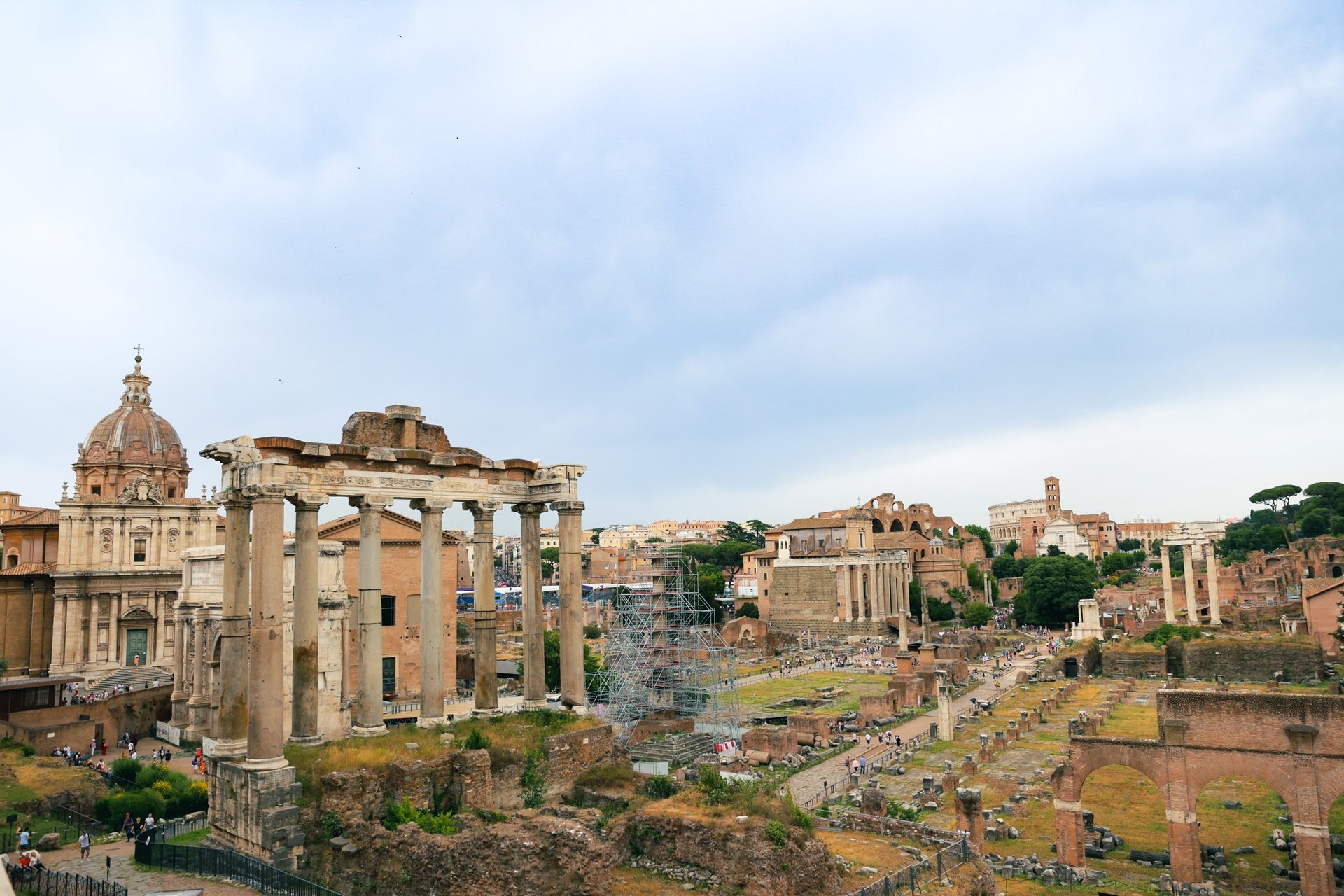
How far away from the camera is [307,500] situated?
16.2 meters

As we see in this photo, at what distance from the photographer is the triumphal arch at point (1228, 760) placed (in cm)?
1716

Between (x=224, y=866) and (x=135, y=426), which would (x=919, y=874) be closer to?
(x=224, y=866)

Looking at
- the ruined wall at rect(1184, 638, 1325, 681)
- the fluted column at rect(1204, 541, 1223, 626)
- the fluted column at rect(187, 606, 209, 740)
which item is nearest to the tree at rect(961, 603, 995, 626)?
the fluted column at rect(1204, 541, 1223, 626)

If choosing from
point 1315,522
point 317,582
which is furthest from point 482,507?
point 1315,522

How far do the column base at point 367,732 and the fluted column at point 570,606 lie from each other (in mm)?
4120

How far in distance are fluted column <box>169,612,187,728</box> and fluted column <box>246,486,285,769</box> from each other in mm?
19042

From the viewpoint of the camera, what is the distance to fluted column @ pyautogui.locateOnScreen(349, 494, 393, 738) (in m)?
17.2

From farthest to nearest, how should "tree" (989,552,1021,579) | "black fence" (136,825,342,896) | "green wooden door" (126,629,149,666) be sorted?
"tree" (989,552,1021,579) < "green wooden door" (126,629,149,666) < "black fence" (136,825,342,896)

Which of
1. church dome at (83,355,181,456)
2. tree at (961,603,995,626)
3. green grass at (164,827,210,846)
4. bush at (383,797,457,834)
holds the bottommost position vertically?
tree at (961,603,995,626)

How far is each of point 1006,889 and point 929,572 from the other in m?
83.9

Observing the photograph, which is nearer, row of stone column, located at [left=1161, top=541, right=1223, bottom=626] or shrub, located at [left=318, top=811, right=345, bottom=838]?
shrub, located at [left=318, top=811, right=345, bottom=838]

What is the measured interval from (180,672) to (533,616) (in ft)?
64.9

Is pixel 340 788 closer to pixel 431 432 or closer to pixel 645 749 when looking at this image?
pixel 431 432

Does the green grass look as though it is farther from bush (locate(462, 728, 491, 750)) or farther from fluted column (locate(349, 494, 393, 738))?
bush (locate(462, 728, 491, 750))
